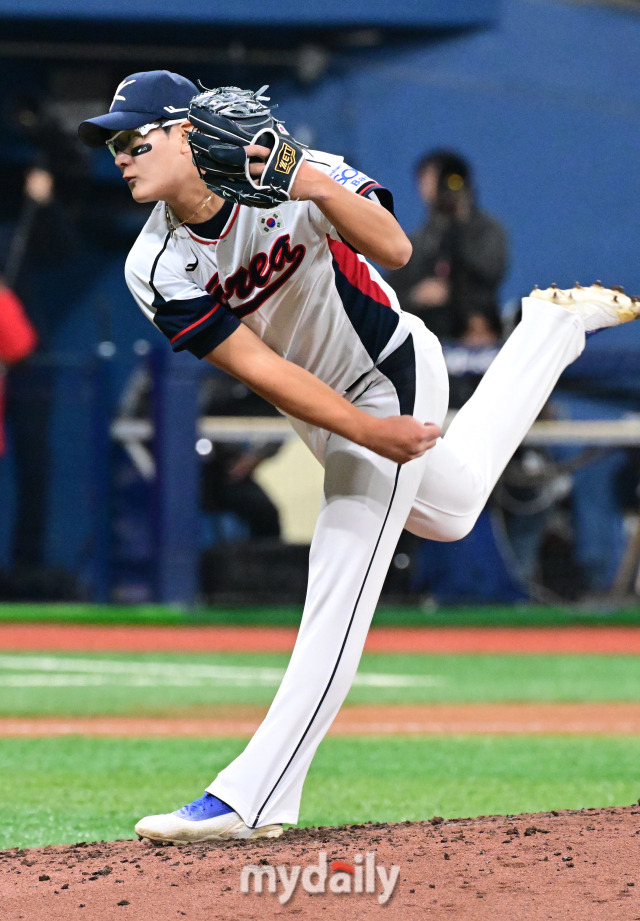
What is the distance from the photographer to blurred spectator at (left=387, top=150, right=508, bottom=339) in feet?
34.1

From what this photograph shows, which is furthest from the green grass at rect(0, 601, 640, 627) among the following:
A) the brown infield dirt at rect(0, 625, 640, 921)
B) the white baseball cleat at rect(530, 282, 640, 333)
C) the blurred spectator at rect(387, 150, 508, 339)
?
the brown infield dirt at rect(0, 625, 640, 921)

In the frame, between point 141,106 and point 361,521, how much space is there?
45.5 inches

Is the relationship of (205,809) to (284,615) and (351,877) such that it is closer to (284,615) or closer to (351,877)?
(351,877)

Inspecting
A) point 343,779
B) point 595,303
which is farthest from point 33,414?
point 595,303

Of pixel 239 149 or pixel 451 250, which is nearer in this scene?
pixel 239 149

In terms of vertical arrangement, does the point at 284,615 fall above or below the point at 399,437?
below

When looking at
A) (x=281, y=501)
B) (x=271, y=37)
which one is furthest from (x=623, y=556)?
(x=271, y=37)

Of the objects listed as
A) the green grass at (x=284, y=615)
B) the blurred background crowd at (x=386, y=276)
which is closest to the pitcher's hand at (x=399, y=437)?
the blurred background crowd at (x=386, y=276)

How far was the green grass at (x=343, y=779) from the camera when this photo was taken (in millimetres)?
4289

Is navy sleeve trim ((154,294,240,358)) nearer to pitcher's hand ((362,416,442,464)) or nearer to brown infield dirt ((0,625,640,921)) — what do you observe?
pitcher's hand ((362,416,442,464))

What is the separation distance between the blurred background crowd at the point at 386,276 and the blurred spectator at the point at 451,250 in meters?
0.02

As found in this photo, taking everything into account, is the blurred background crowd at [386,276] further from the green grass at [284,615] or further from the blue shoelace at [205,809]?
the blue shoelace at [205,809]

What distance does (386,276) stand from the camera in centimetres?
1058

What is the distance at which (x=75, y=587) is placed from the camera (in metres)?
10.2
